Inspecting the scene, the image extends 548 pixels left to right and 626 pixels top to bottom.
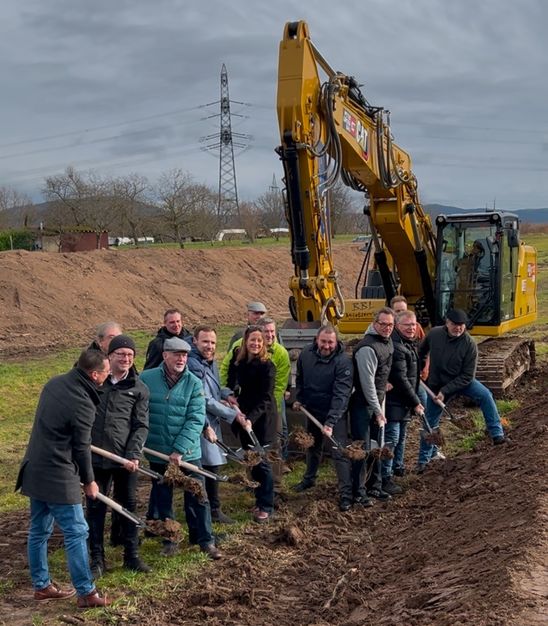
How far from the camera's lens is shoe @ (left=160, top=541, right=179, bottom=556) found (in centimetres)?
693

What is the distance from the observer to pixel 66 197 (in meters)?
48.9

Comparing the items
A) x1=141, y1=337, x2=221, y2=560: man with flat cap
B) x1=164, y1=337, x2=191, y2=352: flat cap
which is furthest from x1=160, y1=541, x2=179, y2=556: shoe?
x1=164, y1=337, x2=191, y2=352: flat cap

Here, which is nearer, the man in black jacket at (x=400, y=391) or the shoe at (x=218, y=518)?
the shoe at (x=218, y=518)

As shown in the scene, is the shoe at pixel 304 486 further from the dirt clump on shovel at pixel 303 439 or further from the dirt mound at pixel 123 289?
the dirt mound at pixel 123 289

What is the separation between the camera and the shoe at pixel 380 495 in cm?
857

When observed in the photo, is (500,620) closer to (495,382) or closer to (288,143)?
(288,143)

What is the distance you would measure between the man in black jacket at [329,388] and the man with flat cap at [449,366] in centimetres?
156

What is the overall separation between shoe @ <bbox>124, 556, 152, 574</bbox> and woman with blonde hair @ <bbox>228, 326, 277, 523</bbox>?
155 cm

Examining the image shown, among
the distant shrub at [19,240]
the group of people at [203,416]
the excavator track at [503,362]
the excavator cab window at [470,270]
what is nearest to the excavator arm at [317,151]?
the group of people at [203,416]

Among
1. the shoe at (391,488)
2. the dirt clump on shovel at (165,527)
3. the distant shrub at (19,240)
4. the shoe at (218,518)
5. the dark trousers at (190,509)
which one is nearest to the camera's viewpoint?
the dirt clump on shovel at (165,527)

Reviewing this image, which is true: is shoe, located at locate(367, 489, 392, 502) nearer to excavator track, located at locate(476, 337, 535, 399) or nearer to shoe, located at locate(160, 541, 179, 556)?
shoe, located at locate(160, 541, 179, 556)

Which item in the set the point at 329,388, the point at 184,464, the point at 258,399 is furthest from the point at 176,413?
the point at 329,388

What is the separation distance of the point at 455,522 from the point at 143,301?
22.5 meters

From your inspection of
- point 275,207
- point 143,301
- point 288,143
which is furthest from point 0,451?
point 275,207
